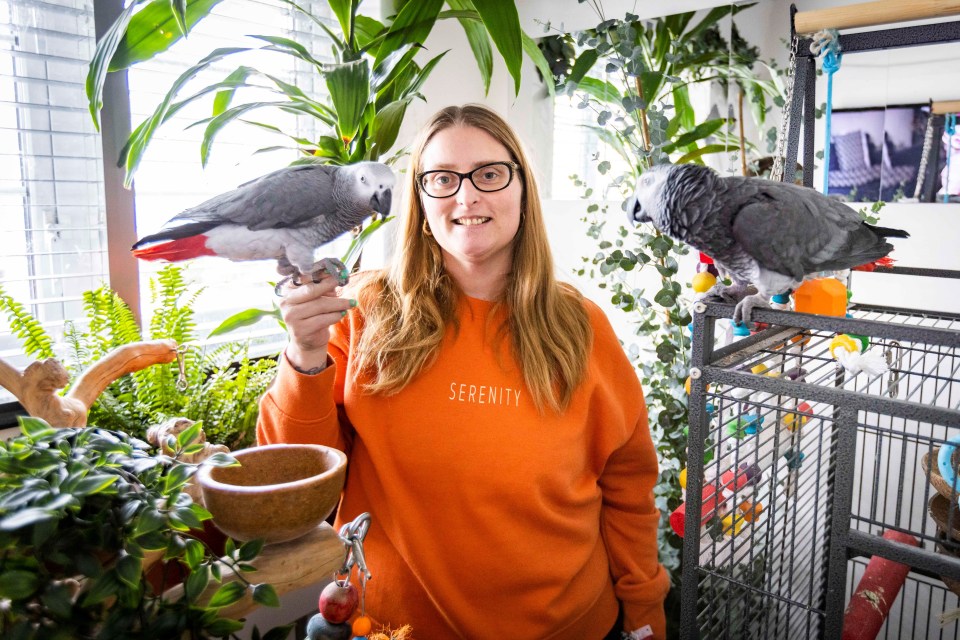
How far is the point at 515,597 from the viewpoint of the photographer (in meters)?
1.05

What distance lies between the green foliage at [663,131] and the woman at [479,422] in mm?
423

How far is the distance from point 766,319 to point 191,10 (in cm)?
122

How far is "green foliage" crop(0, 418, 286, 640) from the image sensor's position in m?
0.44

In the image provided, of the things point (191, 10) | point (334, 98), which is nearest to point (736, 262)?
point (334, 98)

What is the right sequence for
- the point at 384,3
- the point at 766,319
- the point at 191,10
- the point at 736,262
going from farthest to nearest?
the point at 384,3 < the point at 191,10 < the point at 736,262 < the point at 766,319

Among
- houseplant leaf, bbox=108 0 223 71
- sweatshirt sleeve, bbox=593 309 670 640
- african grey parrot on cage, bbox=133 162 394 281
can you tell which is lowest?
sweatshirt sleeve, bbox=593 309 670 640

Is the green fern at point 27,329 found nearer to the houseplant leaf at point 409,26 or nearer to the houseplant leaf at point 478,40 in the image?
the houseplant leaf at point 409,26

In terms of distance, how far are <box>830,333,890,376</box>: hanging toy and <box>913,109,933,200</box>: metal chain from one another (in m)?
0.78

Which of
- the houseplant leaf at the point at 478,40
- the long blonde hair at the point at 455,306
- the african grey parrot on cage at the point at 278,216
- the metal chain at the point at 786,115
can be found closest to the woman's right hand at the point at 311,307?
the african grey parrot on cage at the point at 278,216

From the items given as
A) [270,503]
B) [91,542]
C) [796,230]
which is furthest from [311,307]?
[796,230]

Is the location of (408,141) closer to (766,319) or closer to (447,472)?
(447,472)

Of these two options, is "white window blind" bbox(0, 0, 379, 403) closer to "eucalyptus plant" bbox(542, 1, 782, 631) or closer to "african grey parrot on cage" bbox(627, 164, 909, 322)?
"eucalyptus plant" bbox(542, 1, 782, 631)

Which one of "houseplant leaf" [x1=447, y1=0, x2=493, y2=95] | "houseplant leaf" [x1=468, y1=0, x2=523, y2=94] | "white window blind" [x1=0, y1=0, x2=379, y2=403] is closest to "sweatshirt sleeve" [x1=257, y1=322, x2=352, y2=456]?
"white window blind" [x1=0, y1=0, x2=379, y2=403]

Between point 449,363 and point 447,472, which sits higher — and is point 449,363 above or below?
above
